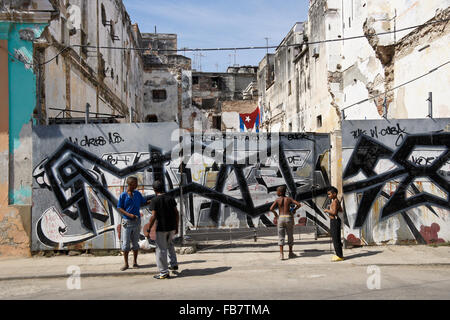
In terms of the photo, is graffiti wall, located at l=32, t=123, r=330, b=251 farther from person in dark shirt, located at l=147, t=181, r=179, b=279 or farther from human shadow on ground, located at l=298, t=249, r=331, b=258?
person in dark shirt, located at l=147, t=181, r=179, b=279

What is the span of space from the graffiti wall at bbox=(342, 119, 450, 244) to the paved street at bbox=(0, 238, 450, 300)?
0.45m

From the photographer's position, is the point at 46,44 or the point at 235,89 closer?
the point at 46,44

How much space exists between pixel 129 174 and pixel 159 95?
97.7 feet

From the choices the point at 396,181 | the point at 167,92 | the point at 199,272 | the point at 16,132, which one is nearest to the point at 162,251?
the point at 199,272

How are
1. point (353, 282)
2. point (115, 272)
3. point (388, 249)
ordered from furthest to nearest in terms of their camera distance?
point (388, 249) → point (115, 272) → point (353, 282)

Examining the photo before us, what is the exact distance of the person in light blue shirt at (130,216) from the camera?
8.20 metres

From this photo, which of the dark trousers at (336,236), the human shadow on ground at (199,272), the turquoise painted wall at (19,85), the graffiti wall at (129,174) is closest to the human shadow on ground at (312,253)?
the dark trousers at (336,236)

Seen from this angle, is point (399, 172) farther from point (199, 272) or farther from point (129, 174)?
point (129, 174)

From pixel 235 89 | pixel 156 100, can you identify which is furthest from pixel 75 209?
pixel 235 89

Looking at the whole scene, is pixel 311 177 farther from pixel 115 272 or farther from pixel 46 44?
pixel 46 44

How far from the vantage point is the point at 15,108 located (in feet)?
32.6

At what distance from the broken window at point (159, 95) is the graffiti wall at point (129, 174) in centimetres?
2903

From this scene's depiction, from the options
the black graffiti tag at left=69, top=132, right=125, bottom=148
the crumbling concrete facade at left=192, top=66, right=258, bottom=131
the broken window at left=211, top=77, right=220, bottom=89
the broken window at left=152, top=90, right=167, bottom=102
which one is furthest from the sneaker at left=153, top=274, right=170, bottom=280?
the broken window at left=211, top=77, right=220, bottom=89

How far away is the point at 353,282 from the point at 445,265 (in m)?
2.48
